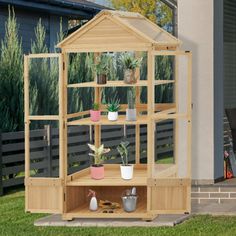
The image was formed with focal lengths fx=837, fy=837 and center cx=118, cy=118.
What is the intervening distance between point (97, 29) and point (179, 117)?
1.21m

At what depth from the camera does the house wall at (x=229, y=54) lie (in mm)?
10406

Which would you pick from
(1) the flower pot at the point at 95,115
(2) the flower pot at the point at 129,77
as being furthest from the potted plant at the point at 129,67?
(1) the flower pot at the point at 95,115

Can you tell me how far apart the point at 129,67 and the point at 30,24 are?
34.4ft

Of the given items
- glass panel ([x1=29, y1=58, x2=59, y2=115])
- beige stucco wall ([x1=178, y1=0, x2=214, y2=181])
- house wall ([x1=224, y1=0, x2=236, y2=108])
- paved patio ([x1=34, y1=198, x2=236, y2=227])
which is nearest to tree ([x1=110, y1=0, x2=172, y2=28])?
glass panel ([x1=29, y1=58, x2=59, y2=115])

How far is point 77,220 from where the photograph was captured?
8570 mm

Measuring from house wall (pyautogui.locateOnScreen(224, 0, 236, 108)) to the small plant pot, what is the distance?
2.57 metres

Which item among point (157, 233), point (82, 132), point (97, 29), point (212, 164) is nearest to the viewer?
point (157, 233)

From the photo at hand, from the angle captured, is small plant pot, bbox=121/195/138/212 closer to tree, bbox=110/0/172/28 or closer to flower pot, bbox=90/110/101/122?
flower pot, bbox=90/110/101/122

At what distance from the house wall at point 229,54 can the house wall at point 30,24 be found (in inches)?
302

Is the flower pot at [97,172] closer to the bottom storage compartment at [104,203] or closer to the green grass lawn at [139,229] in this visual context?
the bottom storage compartment at [104,203]

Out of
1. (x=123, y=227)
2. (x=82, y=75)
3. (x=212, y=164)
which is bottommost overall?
(x=123, y=227)

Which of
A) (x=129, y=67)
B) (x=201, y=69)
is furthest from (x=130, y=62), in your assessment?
(x=201, y=69)

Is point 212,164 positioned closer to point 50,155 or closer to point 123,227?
point 123,227

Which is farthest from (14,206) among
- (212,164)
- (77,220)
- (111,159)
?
(111,159)
